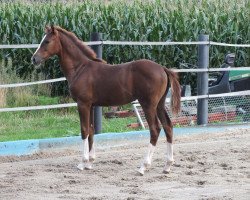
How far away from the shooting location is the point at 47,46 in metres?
10.4

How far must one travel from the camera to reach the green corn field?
18.8 meters

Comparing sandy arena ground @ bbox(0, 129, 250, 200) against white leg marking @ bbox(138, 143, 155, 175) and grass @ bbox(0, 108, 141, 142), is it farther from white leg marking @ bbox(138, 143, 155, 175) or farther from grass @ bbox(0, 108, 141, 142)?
grass @ bbox(0, 108, 141, 142)

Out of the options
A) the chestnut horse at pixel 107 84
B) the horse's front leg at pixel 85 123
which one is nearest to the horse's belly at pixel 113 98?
the chestnut horse at pixel 107 84

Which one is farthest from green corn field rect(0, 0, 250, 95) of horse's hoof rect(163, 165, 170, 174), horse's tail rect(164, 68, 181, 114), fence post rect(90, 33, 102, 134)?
horse's hoof rect(163, 165, 170, 174)

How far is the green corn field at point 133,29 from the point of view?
61.7 feet

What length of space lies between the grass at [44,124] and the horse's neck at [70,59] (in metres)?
2.12

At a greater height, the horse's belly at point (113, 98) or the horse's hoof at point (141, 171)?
the horse's belly at point (113, 98)

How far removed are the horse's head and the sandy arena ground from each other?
1.48 meters

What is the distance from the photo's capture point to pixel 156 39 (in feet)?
62.6

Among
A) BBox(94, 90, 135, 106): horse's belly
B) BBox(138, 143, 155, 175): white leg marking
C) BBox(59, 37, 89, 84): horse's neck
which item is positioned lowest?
BBox(138, 143, 155, 175): white leg marking

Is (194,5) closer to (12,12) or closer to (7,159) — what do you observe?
(12,12)

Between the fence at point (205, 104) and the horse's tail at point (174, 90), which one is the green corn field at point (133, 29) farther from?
the horse's tail at point (174, 90)

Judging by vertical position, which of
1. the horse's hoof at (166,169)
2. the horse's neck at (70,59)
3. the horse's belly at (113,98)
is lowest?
the horse's hoof at (166,169)

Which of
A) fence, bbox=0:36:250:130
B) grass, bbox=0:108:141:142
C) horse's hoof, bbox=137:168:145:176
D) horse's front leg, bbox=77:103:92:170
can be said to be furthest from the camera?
fence, bbox=0:36:250:130
